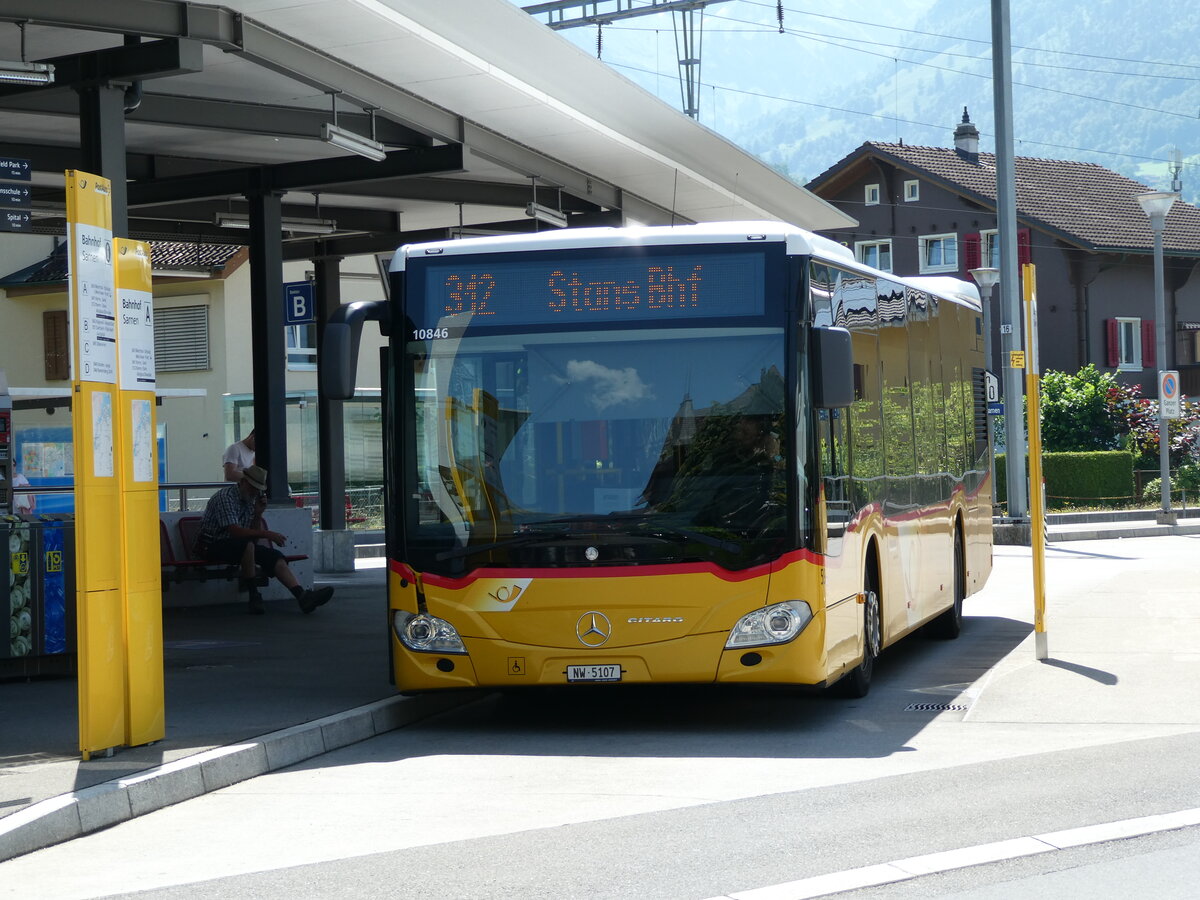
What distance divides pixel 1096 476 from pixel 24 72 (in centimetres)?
3176

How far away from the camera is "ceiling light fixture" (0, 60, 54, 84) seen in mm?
12266

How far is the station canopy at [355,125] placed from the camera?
1294 centimetres

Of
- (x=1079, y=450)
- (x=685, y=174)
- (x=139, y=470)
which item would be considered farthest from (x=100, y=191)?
(x=1079, y=450)

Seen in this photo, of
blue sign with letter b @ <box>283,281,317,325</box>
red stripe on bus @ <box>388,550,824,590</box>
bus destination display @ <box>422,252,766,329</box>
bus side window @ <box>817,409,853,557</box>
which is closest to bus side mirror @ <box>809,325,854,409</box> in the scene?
bus side window @ <box>817,409,853,557</box>

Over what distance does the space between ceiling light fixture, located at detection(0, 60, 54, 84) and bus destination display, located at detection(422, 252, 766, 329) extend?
395 cm

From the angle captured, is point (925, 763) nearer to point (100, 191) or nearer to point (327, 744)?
point (327, 744)

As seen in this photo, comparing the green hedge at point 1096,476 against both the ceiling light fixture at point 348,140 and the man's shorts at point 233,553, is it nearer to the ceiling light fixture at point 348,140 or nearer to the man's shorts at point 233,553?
the man's shorts at point 233,553

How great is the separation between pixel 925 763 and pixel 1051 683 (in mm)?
3260

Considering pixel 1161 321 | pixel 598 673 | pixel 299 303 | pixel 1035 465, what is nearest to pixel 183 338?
pixel 1161 321

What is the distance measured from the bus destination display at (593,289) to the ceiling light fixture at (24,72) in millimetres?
3951

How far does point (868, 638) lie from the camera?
11258mm

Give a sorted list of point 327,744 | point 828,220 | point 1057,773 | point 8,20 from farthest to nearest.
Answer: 1. point 828,220
2. point 8,20
3. point 327,744
4. point 1057,773

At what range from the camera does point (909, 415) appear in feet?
42.8

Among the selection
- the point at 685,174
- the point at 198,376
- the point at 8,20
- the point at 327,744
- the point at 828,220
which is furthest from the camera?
the point at 198,376
